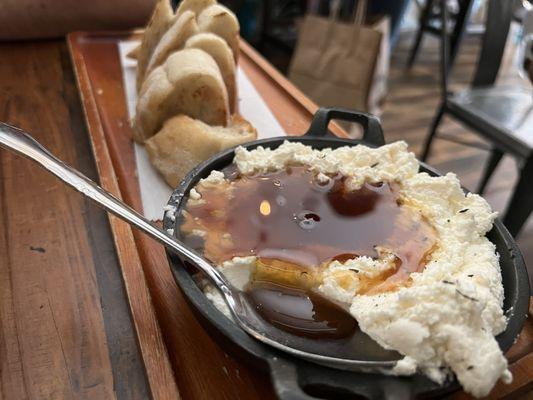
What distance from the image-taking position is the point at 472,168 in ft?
7.75

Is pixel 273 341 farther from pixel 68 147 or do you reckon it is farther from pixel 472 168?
pixel 472 168

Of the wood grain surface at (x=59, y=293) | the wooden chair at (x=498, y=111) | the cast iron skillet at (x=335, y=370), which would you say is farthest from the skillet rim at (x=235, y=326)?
the wooden chair at (x=498, y=111)

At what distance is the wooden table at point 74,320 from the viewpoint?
60cm

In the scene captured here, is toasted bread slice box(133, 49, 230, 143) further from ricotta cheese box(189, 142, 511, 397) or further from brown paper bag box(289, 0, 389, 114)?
brown paper bag box(289, 0, 389, 114)

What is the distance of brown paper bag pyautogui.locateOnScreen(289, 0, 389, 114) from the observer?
1940 millimetres

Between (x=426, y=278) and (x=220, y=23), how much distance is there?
2.81 ft

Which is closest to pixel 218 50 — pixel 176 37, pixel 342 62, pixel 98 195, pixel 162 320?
pixel 176 37

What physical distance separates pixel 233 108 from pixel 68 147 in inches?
16.4

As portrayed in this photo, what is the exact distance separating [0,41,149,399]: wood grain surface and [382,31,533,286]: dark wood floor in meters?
1.57

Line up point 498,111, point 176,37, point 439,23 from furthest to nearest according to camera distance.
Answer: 1. point 439,23
2. point 498,111
3. point 176,37

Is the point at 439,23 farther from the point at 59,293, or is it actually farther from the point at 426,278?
the point at 59,293

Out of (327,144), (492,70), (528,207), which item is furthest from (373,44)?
(327,144)

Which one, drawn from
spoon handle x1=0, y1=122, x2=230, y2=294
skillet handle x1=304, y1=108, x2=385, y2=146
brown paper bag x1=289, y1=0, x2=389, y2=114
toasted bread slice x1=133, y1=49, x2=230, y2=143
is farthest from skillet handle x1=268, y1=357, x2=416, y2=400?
brown paper bag x1=289, y1=0, x2=389, y2=114

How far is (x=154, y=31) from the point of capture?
3.95ft
